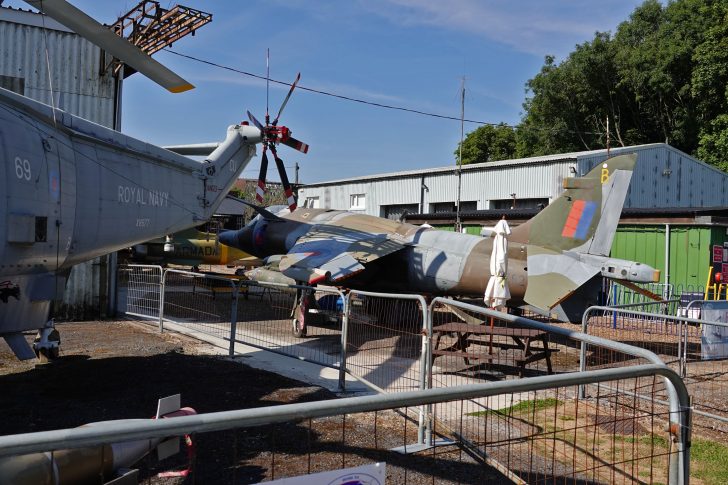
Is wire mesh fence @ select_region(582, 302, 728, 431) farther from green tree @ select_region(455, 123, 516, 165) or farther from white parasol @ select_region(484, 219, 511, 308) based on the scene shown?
green tree @ select_region(455, 123, 516, 165)

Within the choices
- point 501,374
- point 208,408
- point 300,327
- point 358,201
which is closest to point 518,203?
point 358,201

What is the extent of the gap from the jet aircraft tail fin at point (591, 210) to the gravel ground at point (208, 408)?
6.96 metres

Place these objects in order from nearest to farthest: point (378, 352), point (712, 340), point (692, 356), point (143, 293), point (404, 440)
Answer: point (404, 440), point (378, 352), point (712, 340), point (692, 356), point (143, 293)

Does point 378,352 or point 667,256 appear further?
point 667,256

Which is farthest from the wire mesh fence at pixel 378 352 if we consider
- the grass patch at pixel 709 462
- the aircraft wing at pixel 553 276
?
the grass patch at pixel 709 462

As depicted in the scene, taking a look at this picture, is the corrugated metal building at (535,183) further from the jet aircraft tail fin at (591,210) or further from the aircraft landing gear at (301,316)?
the aircraft landing gear at (301,316)

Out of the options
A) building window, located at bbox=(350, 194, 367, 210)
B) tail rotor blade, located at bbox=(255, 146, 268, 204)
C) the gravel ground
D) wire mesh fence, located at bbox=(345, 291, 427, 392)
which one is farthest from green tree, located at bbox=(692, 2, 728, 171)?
the gravel ground

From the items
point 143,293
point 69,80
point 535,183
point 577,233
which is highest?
point 69,80

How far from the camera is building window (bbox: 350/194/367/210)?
36619 millimetres

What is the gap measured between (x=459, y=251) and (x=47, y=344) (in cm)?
942

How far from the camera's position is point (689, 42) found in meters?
39.1

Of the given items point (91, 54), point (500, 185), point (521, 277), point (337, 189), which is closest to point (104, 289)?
point (91, 54)

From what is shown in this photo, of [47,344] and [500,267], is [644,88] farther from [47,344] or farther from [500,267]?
[47,344]

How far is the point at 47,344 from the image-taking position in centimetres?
Answer: 991
